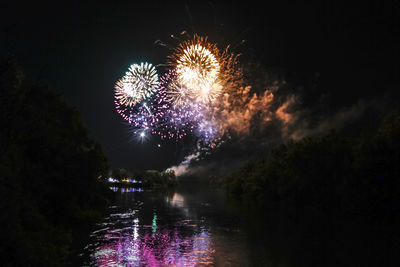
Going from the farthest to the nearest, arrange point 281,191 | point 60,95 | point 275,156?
point 275,156 < point 281,191 < point 60,95

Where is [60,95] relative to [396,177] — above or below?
above

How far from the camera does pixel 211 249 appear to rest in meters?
24.3

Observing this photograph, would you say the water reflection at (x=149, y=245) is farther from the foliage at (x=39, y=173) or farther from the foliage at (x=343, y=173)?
the foliage at (x=343, y=173)

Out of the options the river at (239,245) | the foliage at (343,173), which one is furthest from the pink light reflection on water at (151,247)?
the foliage at (343,173)

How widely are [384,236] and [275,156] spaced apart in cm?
6876

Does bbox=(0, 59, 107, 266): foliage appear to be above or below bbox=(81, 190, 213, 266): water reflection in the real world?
above

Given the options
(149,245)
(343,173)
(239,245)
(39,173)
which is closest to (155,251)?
(149,245)

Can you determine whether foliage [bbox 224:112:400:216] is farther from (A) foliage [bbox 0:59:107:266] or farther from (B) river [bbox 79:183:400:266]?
(A) foliage [bbox 0:59:107:266]

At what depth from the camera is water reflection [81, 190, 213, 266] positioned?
20.5 metres

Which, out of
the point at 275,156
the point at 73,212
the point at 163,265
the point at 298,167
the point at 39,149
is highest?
the point at 275,156

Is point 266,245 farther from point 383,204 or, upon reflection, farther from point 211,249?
point 383,204

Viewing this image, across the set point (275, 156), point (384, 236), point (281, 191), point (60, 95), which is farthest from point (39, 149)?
point (275, 156)

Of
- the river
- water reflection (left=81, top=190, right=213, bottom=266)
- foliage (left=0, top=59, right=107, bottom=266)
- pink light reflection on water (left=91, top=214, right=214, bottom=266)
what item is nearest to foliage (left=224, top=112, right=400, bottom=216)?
the river

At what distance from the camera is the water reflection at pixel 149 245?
2045cm
